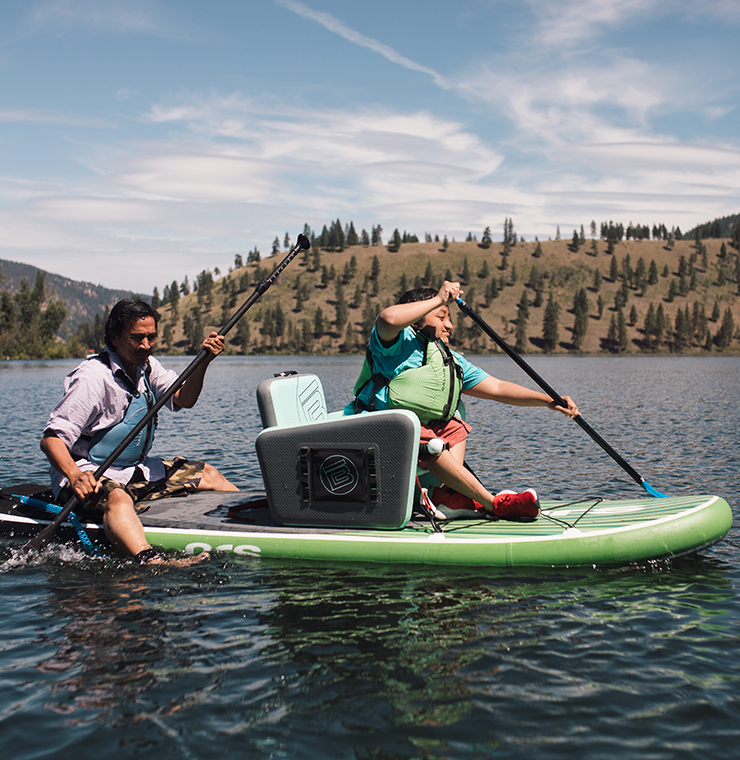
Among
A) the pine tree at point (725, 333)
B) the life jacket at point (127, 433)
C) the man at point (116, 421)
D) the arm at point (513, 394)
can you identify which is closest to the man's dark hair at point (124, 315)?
the man at point (116, 421)

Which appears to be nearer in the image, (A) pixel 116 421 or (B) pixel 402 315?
(B) pixel 402 315

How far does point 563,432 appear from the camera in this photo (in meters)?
21.2

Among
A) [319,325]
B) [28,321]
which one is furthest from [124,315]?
[319,325]

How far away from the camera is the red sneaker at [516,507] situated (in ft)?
23.1

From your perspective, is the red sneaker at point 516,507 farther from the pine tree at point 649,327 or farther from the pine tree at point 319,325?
the pine tree at point 649,327

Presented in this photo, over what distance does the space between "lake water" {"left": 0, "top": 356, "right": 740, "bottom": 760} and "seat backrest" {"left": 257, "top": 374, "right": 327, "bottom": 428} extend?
57.4 inches

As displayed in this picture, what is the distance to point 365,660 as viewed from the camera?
16.1 ft

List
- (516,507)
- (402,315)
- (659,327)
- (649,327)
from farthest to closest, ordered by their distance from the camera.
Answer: (649,327)
(659,327)
(516,507)
(402,315)

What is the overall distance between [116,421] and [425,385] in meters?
3.12

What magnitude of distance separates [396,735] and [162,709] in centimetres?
145

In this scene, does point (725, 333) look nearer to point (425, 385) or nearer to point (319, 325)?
point (319, 325)

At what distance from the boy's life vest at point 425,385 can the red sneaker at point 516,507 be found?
3.58ft

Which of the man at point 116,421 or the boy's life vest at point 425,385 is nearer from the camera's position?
the man at point 116,421

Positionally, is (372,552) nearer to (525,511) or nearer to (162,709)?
(525,511)
